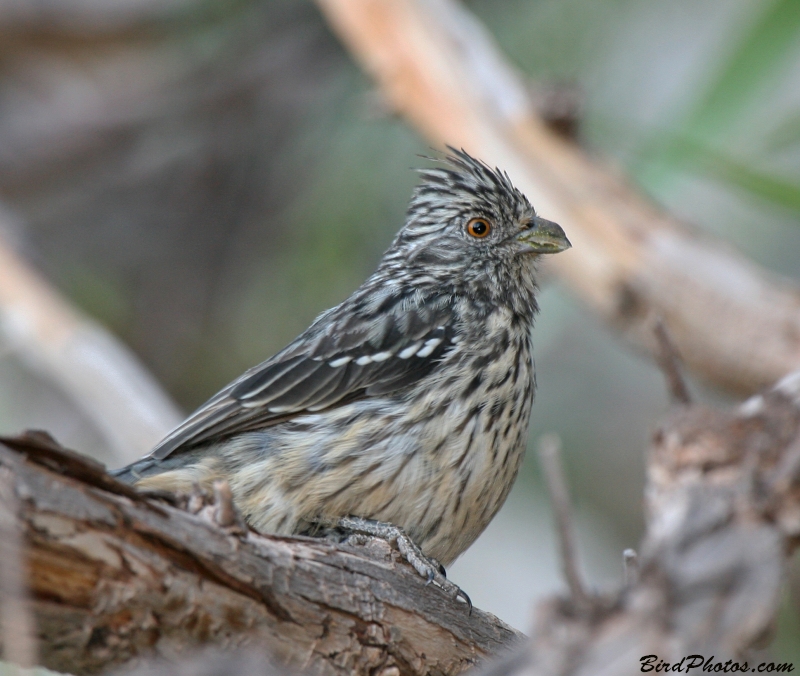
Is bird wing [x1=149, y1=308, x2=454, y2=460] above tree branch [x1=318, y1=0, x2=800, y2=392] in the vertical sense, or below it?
below

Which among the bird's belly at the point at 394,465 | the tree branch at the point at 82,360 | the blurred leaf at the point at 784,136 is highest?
the tree branch at the point at 82,360

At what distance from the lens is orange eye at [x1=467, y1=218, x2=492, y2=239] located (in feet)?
15.1

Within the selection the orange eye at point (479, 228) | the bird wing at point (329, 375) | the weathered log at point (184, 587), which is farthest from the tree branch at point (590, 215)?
the weathered log at point (184, 587)

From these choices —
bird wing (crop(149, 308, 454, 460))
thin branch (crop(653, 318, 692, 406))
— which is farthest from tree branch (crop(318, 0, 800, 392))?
thin branch (crop(653, 318, 692, 406))

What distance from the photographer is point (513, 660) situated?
6.51 ft

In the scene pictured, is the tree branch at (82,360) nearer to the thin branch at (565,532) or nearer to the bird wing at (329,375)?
the bird wing at (329,375)

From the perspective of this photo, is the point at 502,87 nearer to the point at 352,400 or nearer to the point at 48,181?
the point at 352,400

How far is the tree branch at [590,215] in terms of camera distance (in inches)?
227

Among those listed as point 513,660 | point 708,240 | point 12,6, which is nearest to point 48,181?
point 12,6

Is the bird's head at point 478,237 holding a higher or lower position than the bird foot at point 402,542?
higher

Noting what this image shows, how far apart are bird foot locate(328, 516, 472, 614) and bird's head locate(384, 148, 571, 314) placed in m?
1.16

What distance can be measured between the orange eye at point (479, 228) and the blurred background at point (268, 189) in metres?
3.65

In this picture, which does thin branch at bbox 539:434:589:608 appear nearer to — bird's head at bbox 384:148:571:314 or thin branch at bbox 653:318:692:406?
thin branch at bbox 653:318:692:406

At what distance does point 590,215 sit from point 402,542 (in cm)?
292
